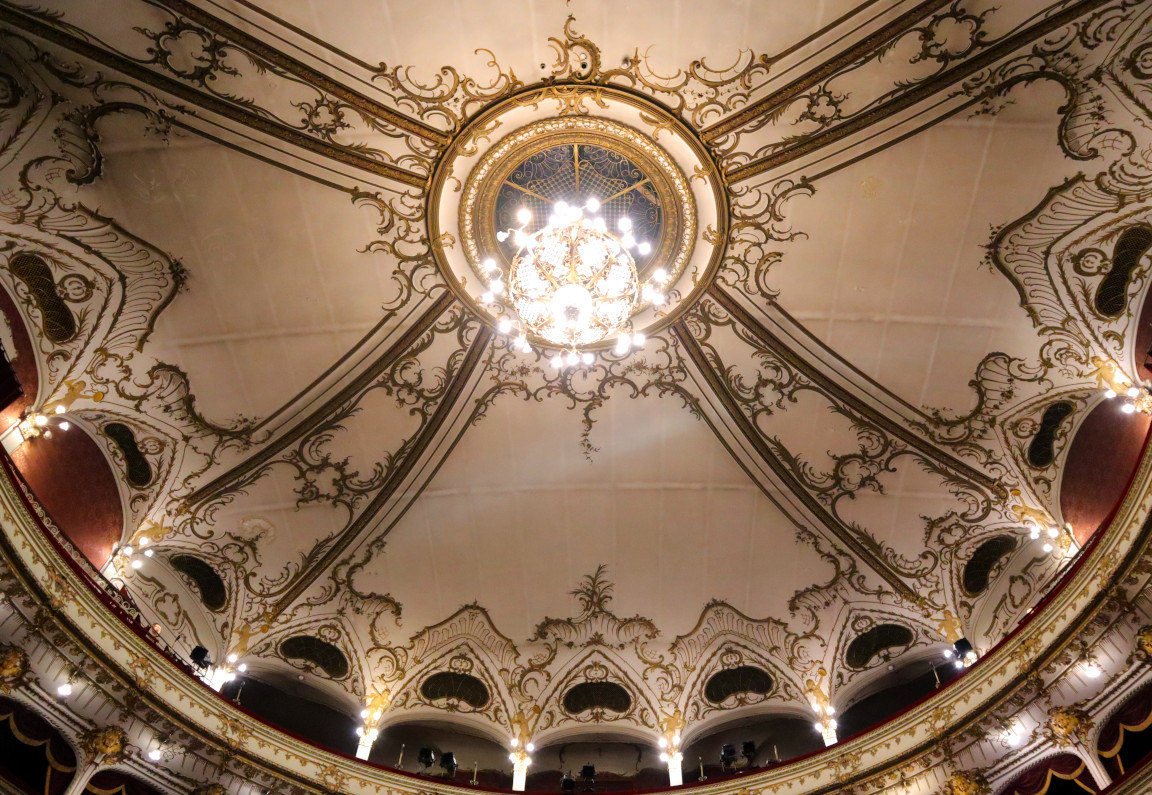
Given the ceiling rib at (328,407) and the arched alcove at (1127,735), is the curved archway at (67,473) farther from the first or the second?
the arched alcove at (1127,735)

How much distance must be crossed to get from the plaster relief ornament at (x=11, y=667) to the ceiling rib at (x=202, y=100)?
603 centimetres

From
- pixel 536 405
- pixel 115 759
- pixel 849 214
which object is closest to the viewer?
pixel 115 759

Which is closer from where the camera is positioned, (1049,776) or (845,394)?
(1049,776)

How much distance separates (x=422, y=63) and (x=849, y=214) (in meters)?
5.47

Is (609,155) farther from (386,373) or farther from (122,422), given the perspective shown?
(122,422)

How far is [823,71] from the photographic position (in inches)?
368

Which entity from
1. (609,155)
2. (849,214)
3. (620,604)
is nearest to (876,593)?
(620,604)

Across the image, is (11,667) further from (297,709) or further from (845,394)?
(845,394)

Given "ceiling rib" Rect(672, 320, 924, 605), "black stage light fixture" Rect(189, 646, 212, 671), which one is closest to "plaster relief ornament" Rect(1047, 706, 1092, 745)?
"ceiling rib" Rect(672, 320, 924, 605)

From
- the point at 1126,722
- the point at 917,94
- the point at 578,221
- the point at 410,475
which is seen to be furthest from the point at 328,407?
the point at 1126,722

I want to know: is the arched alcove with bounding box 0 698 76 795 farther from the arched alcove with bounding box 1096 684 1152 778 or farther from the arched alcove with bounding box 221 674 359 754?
the arched alcove with bounding box 1096 684 1152 778

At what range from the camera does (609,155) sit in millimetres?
10609

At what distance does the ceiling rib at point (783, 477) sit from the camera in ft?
39.1

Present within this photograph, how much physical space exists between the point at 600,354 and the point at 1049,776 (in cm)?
742
